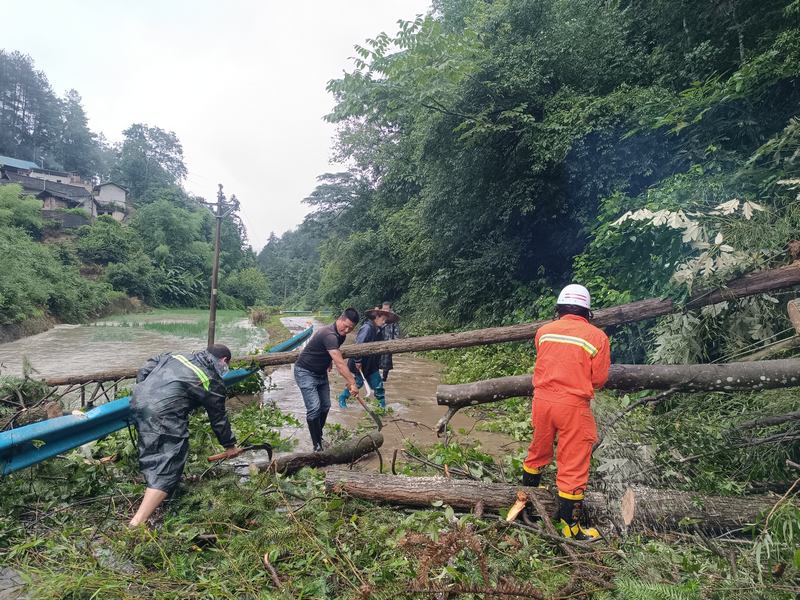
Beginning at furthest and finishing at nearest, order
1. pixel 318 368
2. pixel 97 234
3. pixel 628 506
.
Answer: pixel 97 234
pixel 318 368
pixel 628 506

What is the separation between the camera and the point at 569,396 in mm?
3020

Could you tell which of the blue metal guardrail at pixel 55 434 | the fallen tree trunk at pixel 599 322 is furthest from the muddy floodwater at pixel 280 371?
the blue metal guardrail at pixel 55 434

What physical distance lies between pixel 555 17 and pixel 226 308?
48.5m

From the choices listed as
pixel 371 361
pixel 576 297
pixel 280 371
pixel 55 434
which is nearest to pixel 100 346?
pixel 280 371

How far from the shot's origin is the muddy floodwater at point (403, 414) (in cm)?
555

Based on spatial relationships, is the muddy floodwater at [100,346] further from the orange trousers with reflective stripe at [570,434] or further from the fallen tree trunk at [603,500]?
the orange trousers with reflective stripe at [570,434]

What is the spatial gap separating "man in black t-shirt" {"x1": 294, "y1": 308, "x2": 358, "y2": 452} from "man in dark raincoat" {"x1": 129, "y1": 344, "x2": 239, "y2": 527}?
1.64m

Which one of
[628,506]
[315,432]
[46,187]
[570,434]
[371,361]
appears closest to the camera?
[628,506]

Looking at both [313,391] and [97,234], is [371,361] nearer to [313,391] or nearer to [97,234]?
[313,391]

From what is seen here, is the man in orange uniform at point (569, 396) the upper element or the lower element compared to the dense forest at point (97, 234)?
lower

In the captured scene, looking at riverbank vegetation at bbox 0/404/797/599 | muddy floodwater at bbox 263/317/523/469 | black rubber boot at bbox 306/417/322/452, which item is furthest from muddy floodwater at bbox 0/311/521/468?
riverbank vegetation at bbox 0/404/797/599

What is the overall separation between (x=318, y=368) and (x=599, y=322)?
3.29m

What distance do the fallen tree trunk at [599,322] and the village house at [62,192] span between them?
152 ft

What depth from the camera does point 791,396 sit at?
3.57 metres
